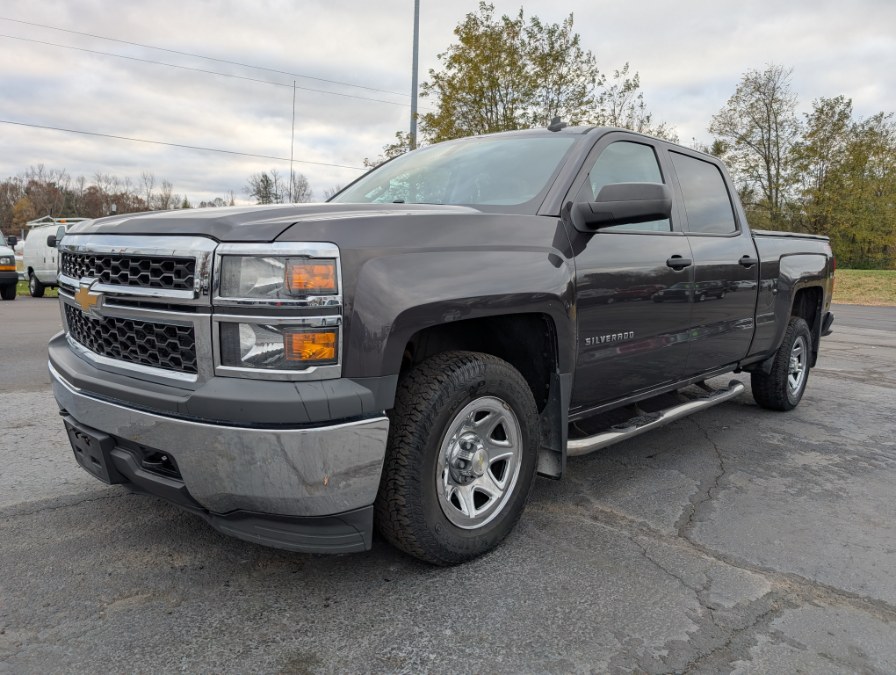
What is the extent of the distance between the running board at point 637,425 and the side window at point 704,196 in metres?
1.06

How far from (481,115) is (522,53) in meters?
2.32

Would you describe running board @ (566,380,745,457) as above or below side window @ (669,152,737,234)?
below

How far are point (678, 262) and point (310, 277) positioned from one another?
2.27 m

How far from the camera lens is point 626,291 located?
3.22 meters

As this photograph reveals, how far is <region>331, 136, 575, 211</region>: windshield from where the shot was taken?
3.19 metres

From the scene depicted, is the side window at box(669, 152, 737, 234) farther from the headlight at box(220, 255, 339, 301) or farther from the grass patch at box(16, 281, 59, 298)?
the grass patch at box(16, 281, 59, 298)

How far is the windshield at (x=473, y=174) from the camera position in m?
3.19

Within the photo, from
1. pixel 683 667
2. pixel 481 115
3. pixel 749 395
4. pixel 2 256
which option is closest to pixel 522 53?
pixel 481 115

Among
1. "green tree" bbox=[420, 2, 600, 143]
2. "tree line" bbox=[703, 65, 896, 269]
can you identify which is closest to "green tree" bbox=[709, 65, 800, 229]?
"tree line" bbox=[703, 65, 896, 269]

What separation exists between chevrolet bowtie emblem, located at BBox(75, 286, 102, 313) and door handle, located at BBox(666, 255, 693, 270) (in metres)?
2.68

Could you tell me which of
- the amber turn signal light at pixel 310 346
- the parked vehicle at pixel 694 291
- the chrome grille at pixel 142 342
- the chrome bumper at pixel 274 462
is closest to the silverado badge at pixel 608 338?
the parked vehicle at pixel 694 291

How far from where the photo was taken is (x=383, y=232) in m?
2.25

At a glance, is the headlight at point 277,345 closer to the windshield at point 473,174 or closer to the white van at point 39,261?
the windshield at point 473,174

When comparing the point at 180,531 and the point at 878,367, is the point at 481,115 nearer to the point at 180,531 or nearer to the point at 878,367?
the point at 878,367
